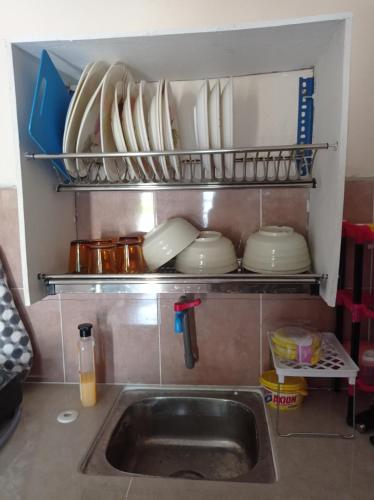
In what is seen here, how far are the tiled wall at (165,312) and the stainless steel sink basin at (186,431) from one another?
2.4 inches

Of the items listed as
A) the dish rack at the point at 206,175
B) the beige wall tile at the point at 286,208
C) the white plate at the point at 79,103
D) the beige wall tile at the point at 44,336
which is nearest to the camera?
the white plate at the point at 79,103

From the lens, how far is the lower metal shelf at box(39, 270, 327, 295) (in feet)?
3.01

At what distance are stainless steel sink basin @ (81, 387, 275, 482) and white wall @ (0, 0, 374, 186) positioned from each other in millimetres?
740

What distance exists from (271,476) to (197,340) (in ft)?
1.40

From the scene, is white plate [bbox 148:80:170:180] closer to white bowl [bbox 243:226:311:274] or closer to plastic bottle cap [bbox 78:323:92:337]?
white bowl [bbox 243:226:311:274]

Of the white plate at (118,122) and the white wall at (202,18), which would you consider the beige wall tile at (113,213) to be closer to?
the white plate at (118,122)

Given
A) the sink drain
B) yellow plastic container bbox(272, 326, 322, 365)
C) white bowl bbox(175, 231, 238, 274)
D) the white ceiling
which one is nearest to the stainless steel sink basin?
the sink drain

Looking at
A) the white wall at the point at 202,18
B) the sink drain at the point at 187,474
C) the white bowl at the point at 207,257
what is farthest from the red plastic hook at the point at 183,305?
the white wall at the point at 202,18

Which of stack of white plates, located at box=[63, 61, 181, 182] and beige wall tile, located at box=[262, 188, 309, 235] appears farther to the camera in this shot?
beige wall tile, located at box=[262, 188, 309, 235]

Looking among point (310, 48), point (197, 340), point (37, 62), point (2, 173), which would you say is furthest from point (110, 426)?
point (310, 48)

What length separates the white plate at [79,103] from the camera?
0.91m

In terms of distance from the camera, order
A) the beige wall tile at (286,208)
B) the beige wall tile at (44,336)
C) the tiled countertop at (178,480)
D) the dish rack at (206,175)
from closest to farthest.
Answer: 1. the tiled countertop at (178,480)
2. the dish rack at (206,175)
3. the beige wall tile at (286,208)
4. the beige wall tile at (44,336)

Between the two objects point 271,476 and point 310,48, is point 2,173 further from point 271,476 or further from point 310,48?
point 271,476

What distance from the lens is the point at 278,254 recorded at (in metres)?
0.96
